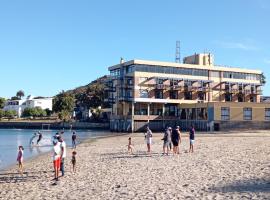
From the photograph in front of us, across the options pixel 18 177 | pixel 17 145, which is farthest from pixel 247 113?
pixel 18 177

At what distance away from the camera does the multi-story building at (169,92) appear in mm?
89562

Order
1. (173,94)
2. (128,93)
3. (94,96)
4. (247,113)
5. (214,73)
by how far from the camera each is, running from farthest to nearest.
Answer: (94,96)
(214,73)
(173,94)
(128,93)
(247,113)

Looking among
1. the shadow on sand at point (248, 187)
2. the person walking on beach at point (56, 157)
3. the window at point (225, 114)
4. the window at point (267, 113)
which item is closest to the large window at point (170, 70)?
the window at point (225, 114)

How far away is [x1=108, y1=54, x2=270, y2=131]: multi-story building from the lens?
89.6 metres

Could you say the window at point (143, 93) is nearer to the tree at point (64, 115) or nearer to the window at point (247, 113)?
the window at point (247, 113)

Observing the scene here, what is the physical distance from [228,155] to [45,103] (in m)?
171

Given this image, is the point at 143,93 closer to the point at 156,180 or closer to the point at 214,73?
the point at 214,73

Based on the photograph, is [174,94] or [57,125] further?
[57,125]

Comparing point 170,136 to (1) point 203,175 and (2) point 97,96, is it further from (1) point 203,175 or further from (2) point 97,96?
(2) point 97,96

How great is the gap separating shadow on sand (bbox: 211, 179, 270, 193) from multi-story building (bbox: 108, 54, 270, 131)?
212 ft

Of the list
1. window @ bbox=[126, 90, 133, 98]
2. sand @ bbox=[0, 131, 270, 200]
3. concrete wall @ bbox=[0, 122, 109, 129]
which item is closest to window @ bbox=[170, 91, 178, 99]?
window @ bbox=[126, 90, 133, 98]

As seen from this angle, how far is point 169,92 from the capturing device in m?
93.0

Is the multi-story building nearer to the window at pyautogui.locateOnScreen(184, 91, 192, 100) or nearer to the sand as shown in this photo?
the window at pyautogui.locateOnScreen(184, 91, 192, 100)

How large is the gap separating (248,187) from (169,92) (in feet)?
253
